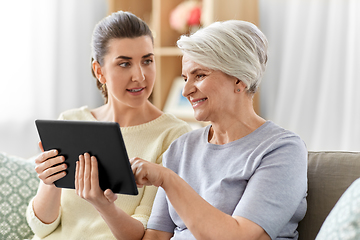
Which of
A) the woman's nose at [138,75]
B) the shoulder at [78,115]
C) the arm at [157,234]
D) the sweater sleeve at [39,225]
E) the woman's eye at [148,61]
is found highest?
the woman's eye at [148,61]

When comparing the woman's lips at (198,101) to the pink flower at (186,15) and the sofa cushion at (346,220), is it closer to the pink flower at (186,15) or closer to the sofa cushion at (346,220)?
the sofa cushion at (346,220)

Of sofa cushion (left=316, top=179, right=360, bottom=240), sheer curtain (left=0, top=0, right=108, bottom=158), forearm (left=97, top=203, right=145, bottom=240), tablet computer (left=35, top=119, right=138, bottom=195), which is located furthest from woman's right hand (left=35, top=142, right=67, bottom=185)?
sheer curtain (left=0, top=0, right=108, bottom=158)

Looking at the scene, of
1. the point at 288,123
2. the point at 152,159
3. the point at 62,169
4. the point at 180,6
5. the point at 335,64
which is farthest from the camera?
the point at 180,6

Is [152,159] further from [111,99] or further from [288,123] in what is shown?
[288,123]

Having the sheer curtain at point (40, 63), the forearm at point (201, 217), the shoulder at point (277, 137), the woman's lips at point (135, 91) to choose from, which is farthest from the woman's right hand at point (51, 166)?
the sheer curtain at point (40, 63)

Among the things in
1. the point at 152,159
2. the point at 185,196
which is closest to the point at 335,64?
the point at 152,159

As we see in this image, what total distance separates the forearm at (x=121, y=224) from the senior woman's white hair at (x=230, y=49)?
0.51 m

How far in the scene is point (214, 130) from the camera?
1.36 meters

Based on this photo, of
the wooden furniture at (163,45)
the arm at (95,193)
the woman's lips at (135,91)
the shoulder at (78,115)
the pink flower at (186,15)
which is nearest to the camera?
the arm at (95,193)

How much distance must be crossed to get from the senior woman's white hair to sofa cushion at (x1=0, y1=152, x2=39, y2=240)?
0.93m

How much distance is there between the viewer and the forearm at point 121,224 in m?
1.30

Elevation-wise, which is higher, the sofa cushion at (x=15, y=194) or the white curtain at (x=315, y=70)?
the white curtain at (x=315, y=70)

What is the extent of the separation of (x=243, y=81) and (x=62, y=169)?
587 millimetres

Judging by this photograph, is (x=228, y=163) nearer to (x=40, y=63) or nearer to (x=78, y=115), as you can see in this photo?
(x=78, y=115)
